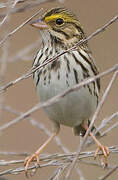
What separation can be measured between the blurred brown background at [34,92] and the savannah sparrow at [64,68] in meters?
1.40

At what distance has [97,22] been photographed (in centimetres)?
629

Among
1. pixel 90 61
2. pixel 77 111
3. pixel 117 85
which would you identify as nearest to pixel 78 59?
pixel 90 61

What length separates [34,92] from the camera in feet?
19.5

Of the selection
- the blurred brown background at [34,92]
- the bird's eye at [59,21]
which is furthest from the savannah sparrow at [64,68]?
the blurred brown background at [34,92]

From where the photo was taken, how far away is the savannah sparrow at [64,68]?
3.17m

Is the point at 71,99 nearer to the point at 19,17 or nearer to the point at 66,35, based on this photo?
the point at 66,35

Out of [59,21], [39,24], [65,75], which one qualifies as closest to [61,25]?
[59,21]

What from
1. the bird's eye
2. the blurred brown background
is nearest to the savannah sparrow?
the bird's eye

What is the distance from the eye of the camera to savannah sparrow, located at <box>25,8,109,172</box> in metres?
3.17

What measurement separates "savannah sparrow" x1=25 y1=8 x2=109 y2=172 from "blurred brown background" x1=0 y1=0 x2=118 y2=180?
4.58 feet

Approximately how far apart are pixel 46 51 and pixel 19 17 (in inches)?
131

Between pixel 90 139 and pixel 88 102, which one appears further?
pixel 90 139

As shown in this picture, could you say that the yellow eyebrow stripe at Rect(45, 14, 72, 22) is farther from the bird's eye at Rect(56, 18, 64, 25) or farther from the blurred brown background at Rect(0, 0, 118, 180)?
the blurred brown background at Rect(0, 0, 118, 180)

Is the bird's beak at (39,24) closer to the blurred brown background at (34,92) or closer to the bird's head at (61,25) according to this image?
the bird's head at (61,25)
